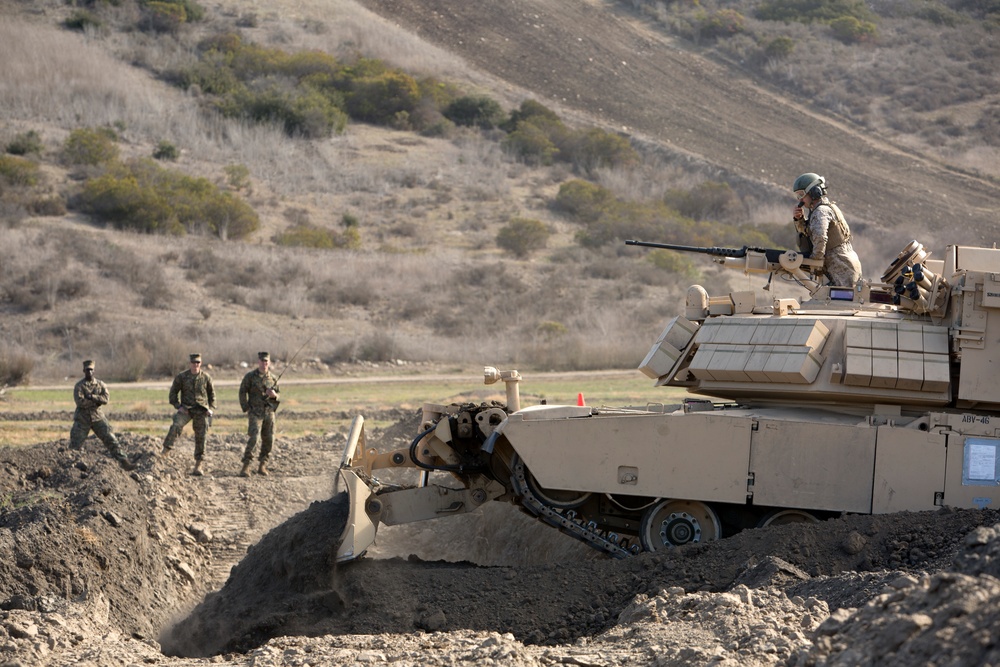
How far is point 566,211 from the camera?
47500 mm

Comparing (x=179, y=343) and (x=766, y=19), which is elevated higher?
(x=766, y=19)

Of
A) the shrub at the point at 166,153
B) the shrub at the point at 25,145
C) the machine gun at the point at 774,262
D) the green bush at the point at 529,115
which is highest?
the green bush at the point at 529,115

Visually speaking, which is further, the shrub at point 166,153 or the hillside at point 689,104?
the hillside at point 689,104

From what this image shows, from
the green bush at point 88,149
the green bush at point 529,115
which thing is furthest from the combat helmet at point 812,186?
the green bush at point 529,115

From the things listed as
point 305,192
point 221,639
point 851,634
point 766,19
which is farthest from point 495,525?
point 766,19

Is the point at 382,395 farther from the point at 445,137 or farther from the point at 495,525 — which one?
the point at 445,137

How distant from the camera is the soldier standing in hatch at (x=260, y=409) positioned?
16953 millimetres

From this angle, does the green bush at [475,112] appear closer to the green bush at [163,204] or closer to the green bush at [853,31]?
the green bush at [163,204]

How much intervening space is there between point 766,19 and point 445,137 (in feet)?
62.5

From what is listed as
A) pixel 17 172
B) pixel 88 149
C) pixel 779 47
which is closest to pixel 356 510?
pixel 17 172

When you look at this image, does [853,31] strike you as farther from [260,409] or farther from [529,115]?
[260,409]

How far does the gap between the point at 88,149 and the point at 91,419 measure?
95.7 feet

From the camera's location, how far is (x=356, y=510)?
10.9 metres

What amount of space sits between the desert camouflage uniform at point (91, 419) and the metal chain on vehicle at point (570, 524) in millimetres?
6948
